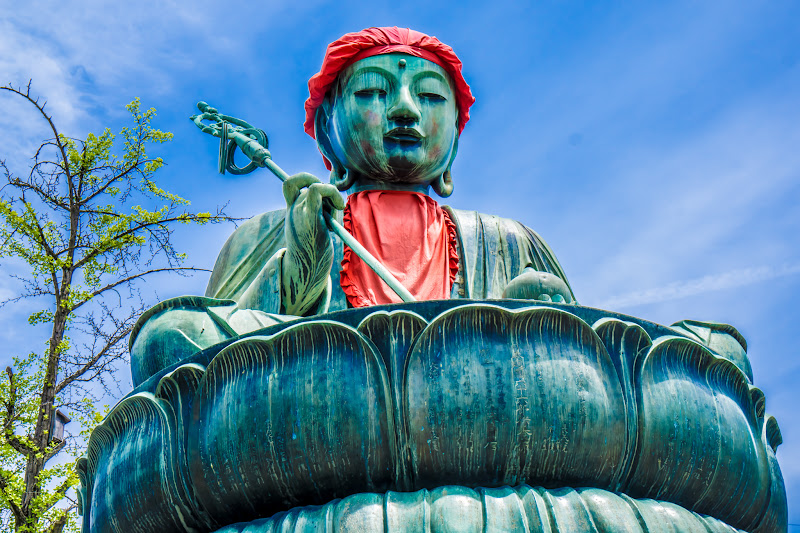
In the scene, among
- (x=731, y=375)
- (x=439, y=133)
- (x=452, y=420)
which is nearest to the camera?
(x=452, y=420)

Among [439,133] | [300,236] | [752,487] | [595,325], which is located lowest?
[752,487]

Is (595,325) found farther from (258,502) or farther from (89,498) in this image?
(89,498)

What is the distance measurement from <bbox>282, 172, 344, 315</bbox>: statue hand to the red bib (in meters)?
0.42

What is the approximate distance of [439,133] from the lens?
535 centimetres

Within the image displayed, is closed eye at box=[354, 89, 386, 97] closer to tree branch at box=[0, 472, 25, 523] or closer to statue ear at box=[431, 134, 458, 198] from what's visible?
statue ear at box=[431, 134, 458, 198]

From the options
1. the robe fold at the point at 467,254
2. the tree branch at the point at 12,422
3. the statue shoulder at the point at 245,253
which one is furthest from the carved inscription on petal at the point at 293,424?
the tree branch at the point at 12,422

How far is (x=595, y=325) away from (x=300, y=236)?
1.40 m

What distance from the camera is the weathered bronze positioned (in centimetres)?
323

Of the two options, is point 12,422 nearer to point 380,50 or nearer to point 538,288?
point 380,50

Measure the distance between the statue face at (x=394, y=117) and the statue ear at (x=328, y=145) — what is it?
0.16 metres

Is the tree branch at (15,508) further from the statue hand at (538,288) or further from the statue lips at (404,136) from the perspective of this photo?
the statue hand at (538,288)

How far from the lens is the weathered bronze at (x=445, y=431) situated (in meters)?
3.23

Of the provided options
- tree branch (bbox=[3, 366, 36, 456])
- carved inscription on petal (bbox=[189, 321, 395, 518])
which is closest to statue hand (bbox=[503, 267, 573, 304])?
carved inscription on petal (bbox=[189, 321, 395, 518])

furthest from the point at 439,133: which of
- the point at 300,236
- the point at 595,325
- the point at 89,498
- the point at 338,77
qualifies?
the point at 89,498
